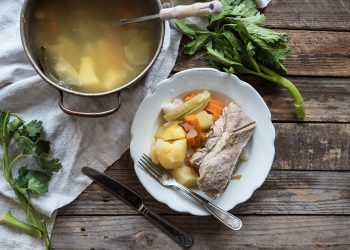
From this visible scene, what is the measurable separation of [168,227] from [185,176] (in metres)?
0.21

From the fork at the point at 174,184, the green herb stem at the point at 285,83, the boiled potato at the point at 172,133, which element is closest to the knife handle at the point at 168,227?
the fork at the point at 174,184

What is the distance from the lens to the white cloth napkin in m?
1.96

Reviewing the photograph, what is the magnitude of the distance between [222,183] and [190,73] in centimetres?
41

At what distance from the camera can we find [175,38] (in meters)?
2.04

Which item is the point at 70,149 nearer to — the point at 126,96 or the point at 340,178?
the point at 126,96

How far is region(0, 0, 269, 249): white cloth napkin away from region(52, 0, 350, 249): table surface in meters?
0.08

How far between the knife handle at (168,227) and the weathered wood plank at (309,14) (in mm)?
833

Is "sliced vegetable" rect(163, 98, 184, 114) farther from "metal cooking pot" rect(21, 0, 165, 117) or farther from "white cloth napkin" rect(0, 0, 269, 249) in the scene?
"metal cooking pot" rect(21, 0, 165, 117)

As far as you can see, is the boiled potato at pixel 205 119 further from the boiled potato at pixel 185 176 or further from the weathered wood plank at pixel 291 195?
the weathered wood plank at pixel 291 195

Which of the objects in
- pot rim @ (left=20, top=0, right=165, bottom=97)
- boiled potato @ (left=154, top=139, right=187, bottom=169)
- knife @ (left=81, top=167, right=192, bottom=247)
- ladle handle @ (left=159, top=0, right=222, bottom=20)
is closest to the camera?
ladle handle @ (left=159, top=0, right=222, bottom=20)

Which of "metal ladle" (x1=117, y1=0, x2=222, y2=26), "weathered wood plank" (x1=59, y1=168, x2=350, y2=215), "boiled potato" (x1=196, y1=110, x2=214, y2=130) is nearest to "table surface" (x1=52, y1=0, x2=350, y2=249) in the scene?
"weathered wood plank" (x1=59, y1=168, x2=350, y2=215)

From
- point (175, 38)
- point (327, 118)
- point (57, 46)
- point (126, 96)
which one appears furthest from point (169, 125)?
point (327, 118)

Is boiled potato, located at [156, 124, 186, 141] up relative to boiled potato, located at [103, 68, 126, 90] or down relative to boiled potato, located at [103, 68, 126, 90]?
down

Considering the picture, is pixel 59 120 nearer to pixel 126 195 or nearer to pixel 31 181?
pixel 31 181
